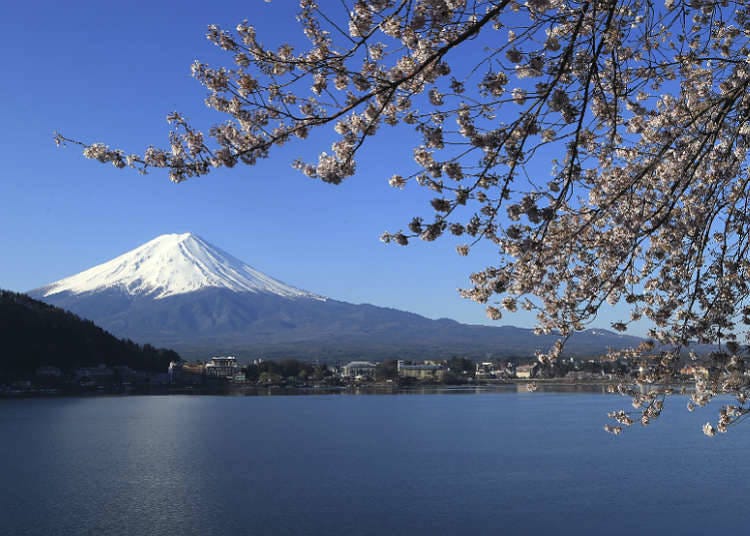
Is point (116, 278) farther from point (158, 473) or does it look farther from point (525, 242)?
Result: point (525, 242)

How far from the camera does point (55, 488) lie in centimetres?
1107

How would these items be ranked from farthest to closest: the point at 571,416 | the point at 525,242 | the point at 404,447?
1. the point at 571,416
2. the point at 404,447
3. the point at 525,242

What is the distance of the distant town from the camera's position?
3953cm

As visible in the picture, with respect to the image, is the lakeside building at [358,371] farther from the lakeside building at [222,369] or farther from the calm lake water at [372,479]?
the calm lake water at [372,479]

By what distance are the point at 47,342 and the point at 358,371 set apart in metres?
24.4

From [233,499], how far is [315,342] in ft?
257

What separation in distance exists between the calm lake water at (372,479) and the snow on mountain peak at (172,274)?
303 ft

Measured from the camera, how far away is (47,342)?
40188 millimetres

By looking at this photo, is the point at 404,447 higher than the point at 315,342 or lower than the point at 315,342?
lower

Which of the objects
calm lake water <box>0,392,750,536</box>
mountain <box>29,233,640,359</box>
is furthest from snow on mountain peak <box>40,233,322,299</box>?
calm lake water <box>0,392,750,536</box>

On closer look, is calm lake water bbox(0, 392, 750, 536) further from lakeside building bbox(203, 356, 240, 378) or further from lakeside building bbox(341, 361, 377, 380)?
lakeside building bbox(341, 361, 377, 380)

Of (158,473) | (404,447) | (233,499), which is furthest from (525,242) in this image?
(404,447)

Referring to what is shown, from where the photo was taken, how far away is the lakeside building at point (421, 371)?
5525cm

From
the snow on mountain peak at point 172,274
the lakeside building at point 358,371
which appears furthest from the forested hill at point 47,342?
the snow on mountain peak at point 172,274
